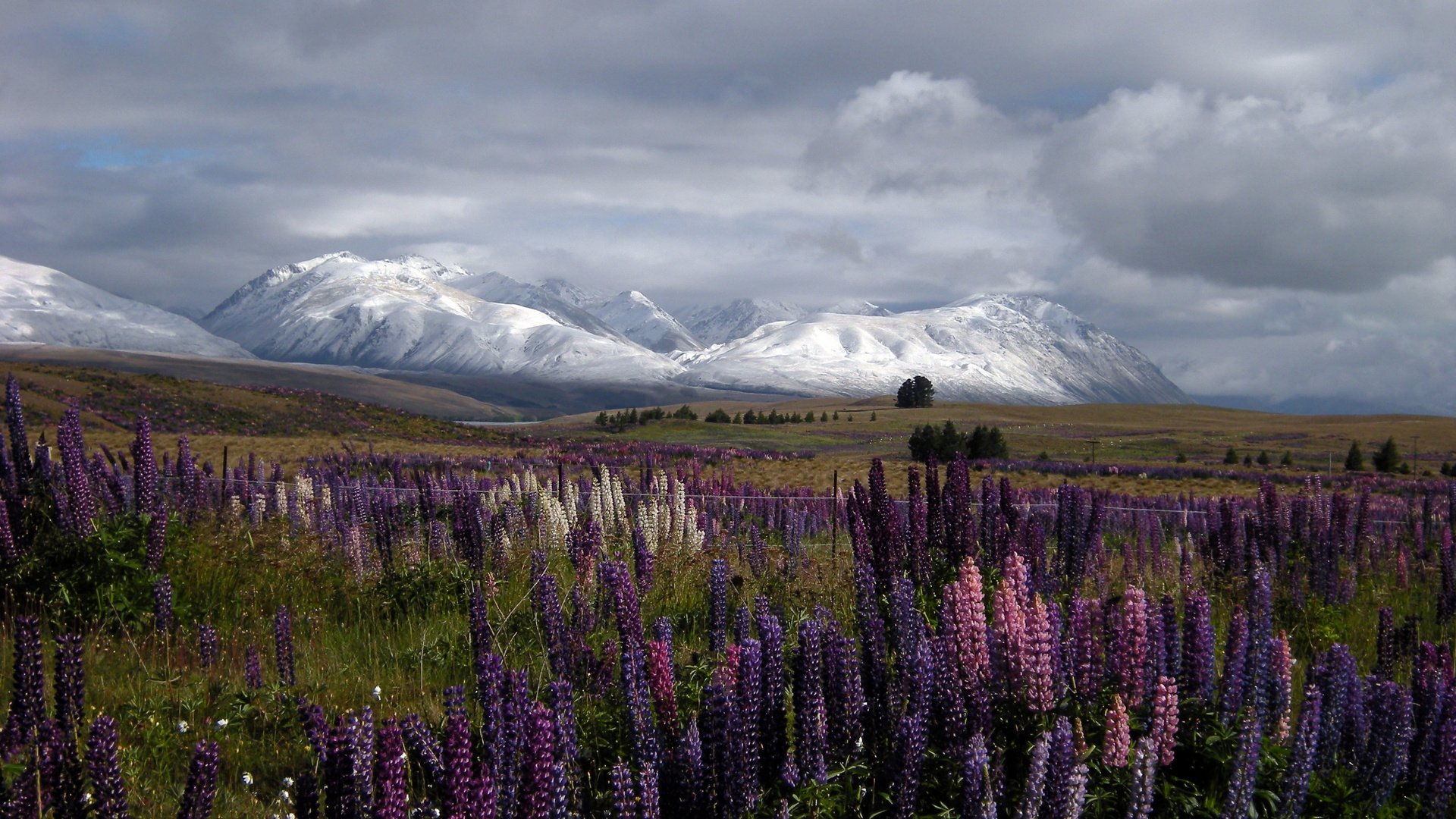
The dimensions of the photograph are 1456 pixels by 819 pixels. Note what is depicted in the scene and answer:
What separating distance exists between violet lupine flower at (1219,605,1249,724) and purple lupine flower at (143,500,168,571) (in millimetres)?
6964

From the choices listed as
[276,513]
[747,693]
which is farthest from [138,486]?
[747,693]

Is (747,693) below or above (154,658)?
above

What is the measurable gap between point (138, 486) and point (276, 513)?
441 cm

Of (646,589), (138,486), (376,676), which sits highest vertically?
(138,486)

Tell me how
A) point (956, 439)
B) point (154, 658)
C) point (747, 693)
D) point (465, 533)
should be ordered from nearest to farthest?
point (747, 693), point (154, 658), point (465, 533), point (956, 439)

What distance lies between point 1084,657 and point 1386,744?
149 cm

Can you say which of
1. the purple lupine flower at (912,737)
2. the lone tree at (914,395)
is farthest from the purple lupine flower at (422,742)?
the lone tree at (914,395)

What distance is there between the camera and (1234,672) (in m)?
4.32

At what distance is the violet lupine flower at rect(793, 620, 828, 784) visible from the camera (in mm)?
3559

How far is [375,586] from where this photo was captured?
27.9ft

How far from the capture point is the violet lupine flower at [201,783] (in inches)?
108

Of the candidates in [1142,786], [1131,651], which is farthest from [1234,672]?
[1142,786]

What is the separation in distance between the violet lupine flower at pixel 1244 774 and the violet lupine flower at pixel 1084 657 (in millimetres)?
660

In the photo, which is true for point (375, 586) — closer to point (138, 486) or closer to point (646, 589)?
point (138, 486)
